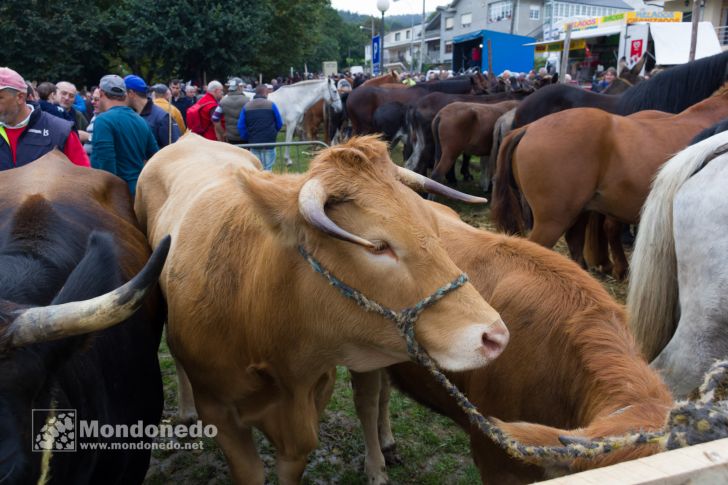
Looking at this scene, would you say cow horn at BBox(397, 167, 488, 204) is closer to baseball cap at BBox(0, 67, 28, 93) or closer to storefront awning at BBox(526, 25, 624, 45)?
baseball cap at BBox(0, 67, 28, 93)

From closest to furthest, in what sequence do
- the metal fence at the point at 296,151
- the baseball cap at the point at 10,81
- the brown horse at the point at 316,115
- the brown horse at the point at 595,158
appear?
the baseball cap at the point at 10,81 → the metal fence at the point at 296,151 → the brown horse at the point at 595,158 → the brown horse at the point at 316,115

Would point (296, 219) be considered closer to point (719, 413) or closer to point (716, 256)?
point (719, 413)

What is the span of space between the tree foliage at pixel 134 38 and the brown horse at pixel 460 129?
2000 cm

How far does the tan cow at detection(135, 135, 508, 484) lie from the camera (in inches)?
74.3

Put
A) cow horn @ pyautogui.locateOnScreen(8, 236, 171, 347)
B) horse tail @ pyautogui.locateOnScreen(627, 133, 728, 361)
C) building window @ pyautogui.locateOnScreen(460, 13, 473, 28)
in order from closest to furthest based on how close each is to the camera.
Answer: cow horn @ pyautogui.locateOnScreen(8, 236, 171, 347)
horse tail @ pyautogui.locateOnScreen(627, 133, 728, 361)
building window @ pyautogui.locateOnScreen(460, 13, 473, 28)

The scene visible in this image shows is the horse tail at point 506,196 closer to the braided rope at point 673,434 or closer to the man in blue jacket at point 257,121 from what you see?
the man in blue jacket at point 257,121

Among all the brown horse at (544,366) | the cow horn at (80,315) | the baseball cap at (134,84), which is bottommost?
the brown horse at (544,366)

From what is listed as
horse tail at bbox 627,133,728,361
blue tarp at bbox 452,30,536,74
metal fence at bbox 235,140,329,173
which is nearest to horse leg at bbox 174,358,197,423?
metal fence at bbox 235,140,329,173

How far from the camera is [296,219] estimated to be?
2041 mm

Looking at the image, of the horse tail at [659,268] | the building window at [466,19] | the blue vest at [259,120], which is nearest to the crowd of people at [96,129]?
the blue vest at [259,120]

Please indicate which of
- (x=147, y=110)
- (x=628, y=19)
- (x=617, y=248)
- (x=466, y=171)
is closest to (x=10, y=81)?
(x=147, y=110)

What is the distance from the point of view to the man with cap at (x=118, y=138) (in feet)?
15.6

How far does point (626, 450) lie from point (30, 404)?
66.4 inches

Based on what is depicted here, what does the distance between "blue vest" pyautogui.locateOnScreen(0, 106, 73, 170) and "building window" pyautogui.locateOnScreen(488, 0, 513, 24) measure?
220ft
